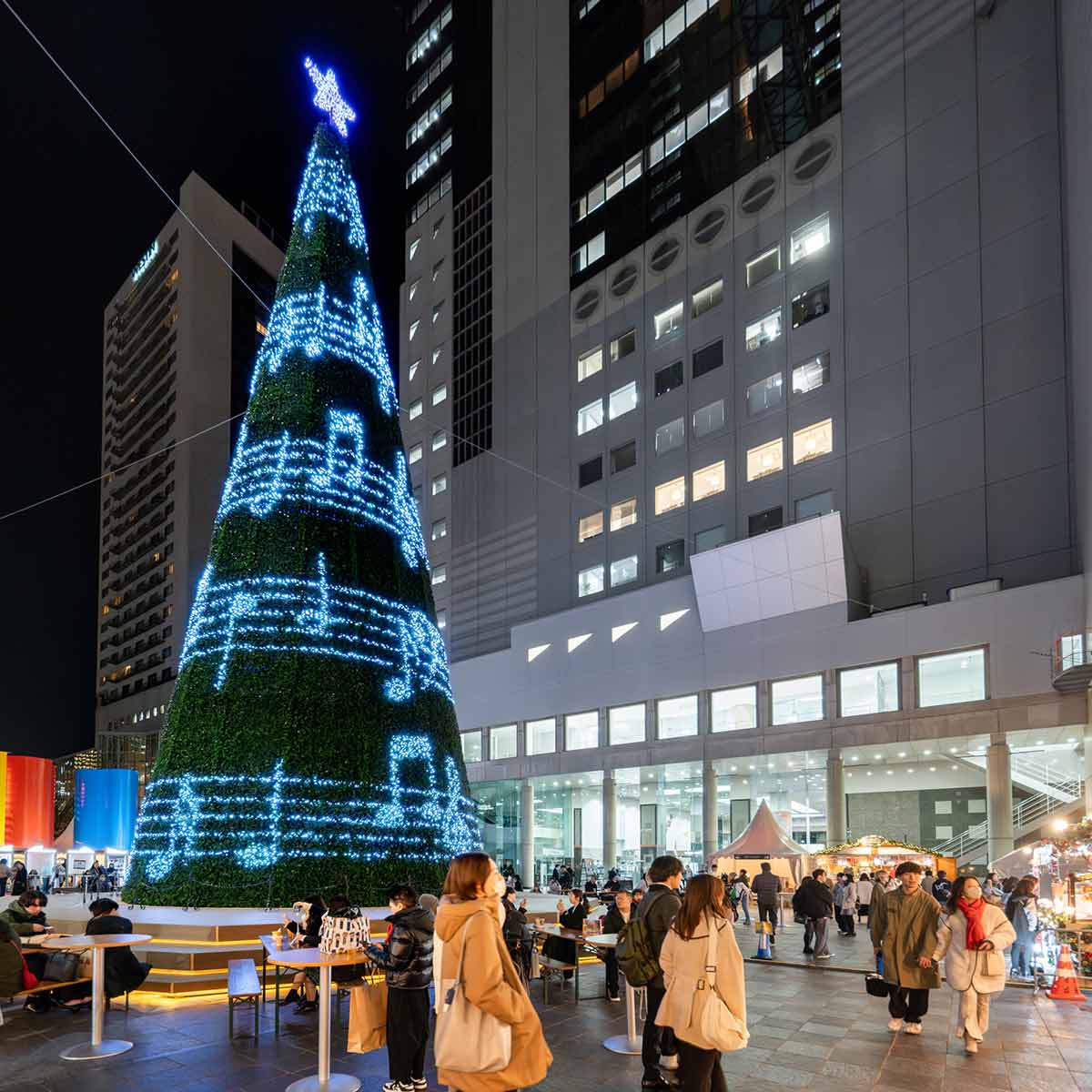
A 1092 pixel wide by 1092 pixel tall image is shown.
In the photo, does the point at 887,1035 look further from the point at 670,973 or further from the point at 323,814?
the point at 323,814

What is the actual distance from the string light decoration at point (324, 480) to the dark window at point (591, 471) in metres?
28.6

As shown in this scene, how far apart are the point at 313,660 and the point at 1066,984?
10.7 metres

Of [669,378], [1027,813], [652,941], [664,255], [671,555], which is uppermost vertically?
[664,255]

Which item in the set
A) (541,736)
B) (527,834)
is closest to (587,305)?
(541,736)

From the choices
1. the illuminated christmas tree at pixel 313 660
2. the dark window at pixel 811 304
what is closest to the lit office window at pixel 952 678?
the dark window at pixel 811 304

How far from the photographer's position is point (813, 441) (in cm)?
3556

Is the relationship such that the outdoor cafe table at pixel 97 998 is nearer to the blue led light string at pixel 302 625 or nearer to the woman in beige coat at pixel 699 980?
the woman in beige coat at pixel 699 980

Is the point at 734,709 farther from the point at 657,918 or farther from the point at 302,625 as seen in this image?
the point at 657,918

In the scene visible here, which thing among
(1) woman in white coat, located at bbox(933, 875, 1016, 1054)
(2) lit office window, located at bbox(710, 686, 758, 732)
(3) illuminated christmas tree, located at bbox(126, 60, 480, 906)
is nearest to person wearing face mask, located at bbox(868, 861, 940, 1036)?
(1) woman in white coat, located at bbox(933, 875, 1016, 1054)

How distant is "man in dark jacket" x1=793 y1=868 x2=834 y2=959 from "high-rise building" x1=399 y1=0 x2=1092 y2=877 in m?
11.9

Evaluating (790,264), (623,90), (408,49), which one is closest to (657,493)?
(790,264)

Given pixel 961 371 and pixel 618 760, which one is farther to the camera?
pixel 618 760

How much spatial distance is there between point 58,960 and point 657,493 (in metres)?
33.0

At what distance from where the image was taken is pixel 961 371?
3153cm
